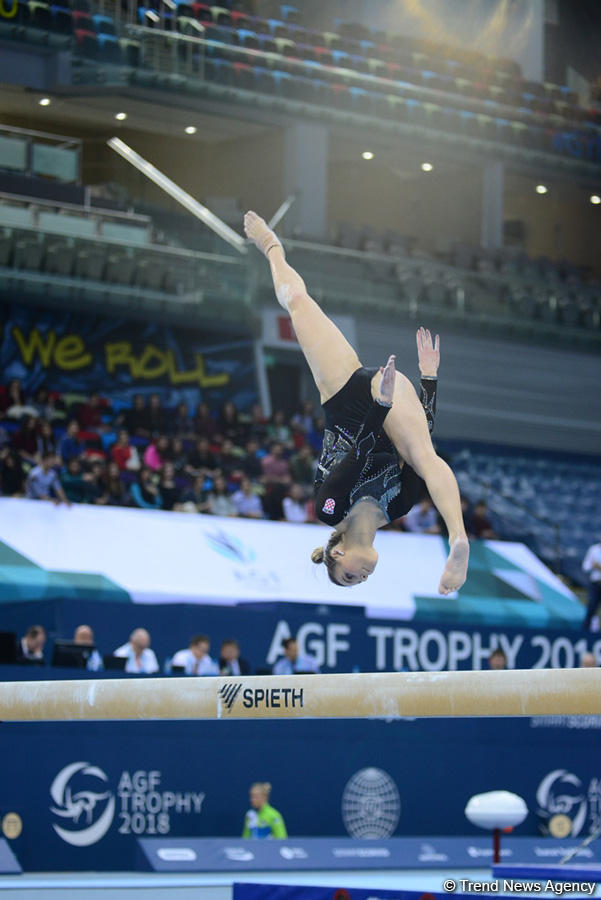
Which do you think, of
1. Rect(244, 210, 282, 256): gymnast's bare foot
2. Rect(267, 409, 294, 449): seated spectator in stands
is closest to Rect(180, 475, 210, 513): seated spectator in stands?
Rect(267, 409, 294, 449): seated spectator in stands

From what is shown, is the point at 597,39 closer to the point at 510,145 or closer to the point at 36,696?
the point at 510,145

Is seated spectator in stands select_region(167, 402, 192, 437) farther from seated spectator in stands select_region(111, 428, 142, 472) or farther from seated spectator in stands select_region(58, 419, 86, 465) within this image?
seated spectator in stands select_region(58, 419, 86, 465)

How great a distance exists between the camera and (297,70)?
21.3 metres

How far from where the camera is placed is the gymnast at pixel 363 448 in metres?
5.61

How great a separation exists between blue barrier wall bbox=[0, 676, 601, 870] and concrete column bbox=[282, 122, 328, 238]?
12566 mm

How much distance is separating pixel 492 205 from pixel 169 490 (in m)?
13.2

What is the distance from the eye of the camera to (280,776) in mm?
10805

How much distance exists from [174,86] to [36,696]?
14298 mm

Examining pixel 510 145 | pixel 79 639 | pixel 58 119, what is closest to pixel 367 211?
pixel 510 145

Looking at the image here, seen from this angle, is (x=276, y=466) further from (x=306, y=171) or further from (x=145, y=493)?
(x=306, y=171)

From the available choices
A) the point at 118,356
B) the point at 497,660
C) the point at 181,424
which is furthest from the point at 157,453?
the point at 497,660

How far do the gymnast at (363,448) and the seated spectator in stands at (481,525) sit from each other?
1076 centimetres

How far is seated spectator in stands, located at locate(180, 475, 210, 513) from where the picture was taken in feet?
48.0

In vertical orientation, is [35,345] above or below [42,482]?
above
